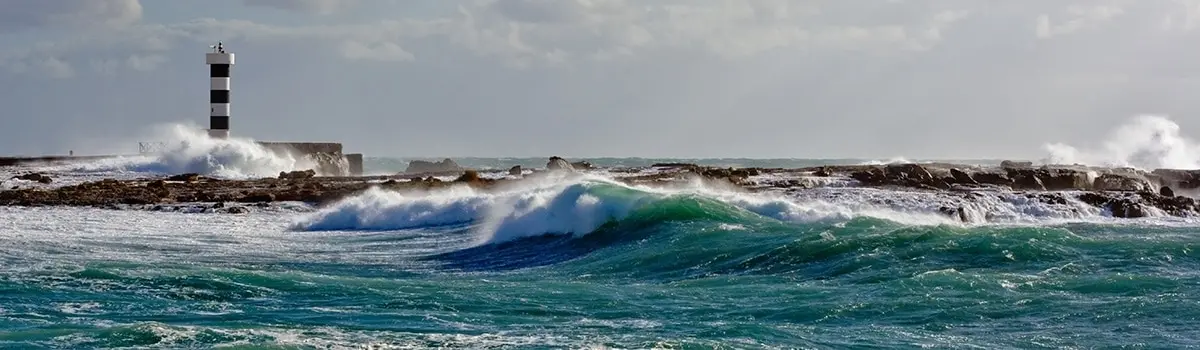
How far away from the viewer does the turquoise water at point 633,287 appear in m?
9.35

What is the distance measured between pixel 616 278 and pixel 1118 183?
18532 millimetres

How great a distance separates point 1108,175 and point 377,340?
79.7ft

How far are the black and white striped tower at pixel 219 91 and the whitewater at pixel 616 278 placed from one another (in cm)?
1850

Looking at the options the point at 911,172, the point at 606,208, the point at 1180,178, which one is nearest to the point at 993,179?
the point at 911,172

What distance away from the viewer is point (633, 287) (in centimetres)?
1271

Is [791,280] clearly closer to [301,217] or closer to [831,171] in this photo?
[301,217]

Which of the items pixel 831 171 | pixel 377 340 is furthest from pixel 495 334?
pixel 831 171

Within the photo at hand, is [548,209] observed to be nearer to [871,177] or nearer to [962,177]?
[871,177]

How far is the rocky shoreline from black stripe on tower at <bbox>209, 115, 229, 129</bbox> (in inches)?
372

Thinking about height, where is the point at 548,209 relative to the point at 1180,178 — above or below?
below

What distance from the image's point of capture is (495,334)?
31.3 ft

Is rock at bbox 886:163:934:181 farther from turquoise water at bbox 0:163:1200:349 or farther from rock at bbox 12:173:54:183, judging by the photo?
rock at bbox 12:173:54:183

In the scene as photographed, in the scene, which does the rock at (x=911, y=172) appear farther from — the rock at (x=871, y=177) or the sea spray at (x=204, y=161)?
the sea spray at (x=204, y=161)

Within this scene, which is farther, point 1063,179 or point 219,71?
point 219,71
